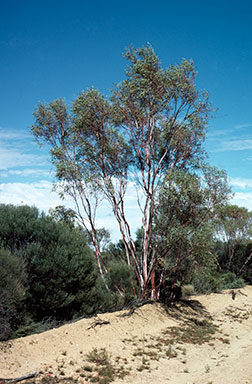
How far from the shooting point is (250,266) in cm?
2509

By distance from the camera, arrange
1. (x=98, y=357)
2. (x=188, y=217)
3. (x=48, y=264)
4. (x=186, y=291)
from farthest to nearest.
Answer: (x=186, y=291) < (x=188, y=217) < (x=48, y=264) < (x=98, y=357)

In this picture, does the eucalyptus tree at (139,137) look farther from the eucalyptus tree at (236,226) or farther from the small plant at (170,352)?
the eucalyptus tree at (236,226)

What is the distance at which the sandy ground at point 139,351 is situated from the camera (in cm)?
662

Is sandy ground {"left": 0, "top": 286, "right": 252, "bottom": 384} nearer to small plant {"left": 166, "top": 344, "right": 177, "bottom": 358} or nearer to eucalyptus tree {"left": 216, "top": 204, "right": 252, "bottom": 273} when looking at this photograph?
small plant {"left": 166, "top": 344, "right": 177, "bottom": 358}

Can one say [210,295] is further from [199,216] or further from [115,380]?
[115,380]

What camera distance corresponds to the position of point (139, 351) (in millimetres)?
8312

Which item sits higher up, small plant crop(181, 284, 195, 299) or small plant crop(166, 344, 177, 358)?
small plant crop(181, 284, 195, 299)

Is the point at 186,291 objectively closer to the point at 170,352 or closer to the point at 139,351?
the point at 170,352

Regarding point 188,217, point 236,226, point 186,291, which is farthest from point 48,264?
point 236,226

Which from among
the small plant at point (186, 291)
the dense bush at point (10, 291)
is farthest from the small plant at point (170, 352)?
the small plant at point (186, 291)

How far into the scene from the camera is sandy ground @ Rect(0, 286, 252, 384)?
662 cm

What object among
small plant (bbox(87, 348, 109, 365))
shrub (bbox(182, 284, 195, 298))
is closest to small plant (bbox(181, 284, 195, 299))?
shrub (bbox(182, 284, 195, 298))

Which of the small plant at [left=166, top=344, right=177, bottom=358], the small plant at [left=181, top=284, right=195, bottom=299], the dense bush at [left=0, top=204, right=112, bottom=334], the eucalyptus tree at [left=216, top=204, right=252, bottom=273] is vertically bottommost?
the small plant at [left=166, top=344, right=177, bottom=358]

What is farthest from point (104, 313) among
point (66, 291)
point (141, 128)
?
Result: point (141, 128)
